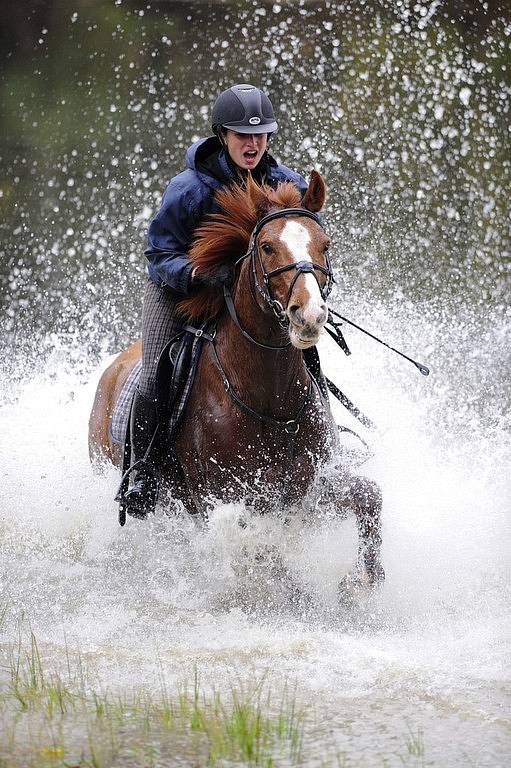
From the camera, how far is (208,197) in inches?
218

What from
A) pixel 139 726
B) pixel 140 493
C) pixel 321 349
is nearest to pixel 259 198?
pixel 140 493

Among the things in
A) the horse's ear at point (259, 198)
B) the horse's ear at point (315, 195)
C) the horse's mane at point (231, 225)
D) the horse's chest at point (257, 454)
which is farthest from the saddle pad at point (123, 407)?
the horse's ear at point (315, 195)

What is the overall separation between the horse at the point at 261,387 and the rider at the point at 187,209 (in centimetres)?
12

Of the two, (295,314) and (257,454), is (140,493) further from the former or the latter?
(295,314)

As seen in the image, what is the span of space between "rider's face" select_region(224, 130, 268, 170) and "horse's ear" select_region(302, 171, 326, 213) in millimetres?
587

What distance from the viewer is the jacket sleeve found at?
18.0 feet

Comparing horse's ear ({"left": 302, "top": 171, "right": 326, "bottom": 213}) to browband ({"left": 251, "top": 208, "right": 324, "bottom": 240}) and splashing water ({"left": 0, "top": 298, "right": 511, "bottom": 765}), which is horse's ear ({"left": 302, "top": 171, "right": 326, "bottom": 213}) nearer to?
browband ({"left": 251, "top": 208, "right": 324, "bottom": 240})

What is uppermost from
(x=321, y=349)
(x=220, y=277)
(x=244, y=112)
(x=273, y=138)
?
(x=273, y=138)

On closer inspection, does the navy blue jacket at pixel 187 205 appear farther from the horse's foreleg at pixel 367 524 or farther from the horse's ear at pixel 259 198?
the horse's foreleg at pixel 367 524

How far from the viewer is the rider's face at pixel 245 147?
5438 mm

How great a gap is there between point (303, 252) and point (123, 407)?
2.42 meters

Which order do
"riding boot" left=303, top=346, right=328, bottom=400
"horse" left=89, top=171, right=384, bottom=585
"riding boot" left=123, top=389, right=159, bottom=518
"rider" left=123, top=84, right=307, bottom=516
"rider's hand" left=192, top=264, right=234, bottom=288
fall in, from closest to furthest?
"horse" left=89, top=171, right=384, bottom=585 < "rider's hand" left=192, top=264, right=234, bottom=288 < "rider" left=123, top=84, right=307, bottom=516 < "riding boot" left=303, top=346, right=328, bottom=400 < "riding boot" left=123, top=389, right=159, bottom=518

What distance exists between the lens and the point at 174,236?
18.4 feet

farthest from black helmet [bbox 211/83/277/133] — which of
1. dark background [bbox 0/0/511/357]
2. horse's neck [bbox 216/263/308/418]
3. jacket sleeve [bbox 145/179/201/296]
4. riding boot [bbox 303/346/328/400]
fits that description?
dark background [bbox 0/0/511/357]
